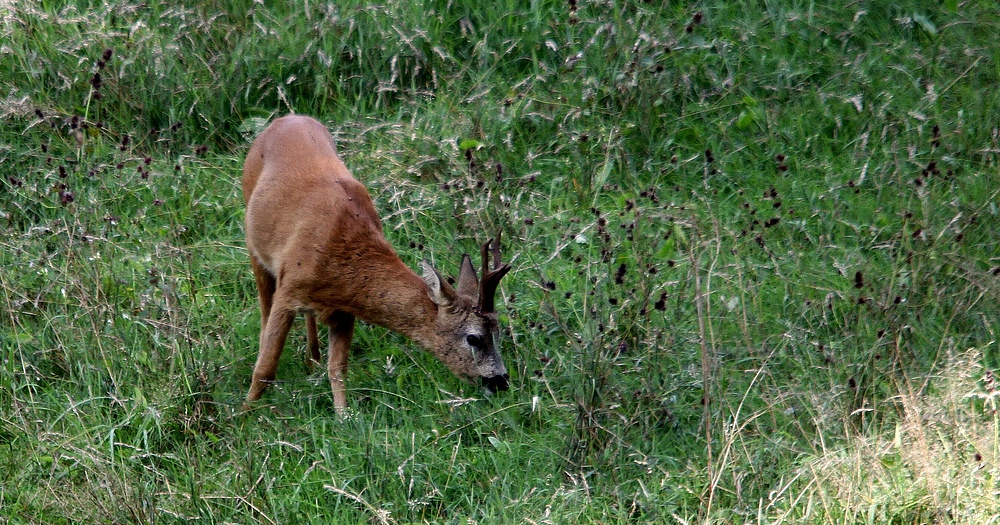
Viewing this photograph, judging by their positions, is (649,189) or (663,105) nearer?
(649,189)

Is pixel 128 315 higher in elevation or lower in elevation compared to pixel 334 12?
lower

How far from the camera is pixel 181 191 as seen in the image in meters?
7.13

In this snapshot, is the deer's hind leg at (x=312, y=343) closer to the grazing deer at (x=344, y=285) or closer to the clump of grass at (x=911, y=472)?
the grazing deer at (x=344, y=285)

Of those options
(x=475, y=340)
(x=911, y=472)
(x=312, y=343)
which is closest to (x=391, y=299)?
(x=475, y=340)

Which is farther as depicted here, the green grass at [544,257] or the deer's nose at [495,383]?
the deer's nose at [495,383]

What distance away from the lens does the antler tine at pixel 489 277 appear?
521 cm

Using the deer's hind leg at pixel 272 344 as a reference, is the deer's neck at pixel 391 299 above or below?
above

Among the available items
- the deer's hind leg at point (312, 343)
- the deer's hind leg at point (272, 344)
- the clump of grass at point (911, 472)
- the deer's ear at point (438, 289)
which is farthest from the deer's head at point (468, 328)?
the clump of grass at point (911, 472)

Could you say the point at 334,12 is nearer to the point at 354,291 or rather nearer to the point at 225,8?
the point at 225,8

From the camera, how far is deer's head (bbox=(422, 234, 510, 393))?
18.1 ft

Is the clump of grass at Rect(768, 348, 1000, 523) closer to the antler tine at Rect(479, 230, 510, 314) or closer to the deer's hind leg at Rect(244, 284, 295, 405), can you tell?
the antler tine at Rect(479, 230, 510, 314)

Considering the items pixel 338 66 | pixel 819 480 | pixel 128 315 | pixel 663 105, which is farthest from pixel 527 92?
pixel 819 480

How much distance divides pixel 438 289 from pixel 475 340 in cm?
31

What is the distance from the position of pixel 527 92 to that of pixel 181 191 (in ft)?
7.85
